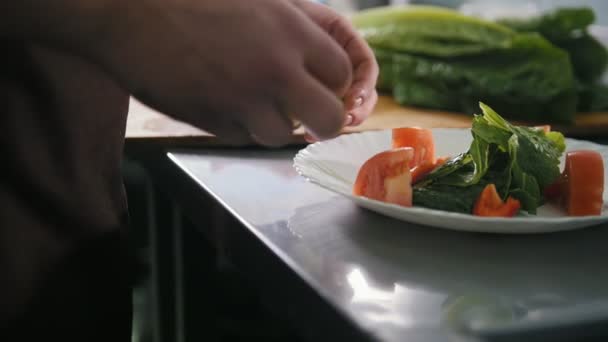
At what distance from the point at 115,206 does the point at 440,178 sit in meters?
0.29

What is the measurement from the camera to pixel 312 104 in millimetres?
363

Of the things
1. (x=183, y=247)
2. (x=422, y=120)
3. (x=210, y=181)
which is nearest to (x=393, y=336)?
(x=210, y=181)

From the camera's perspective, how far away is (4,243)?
428 millimetres

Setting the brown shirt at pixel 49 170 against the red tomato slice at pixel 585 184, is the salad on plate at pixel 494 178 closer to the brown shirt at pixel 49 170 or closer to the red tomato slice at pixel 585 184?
the red tomato slice at pixel 585 184

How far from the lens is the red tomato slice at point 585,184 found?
58 cm

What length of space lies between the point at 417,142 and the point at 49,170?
14.3 inches

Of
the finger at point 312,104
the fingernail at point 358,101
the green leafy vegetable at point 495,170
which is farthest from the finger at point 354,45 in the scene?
the finger at point 312,104

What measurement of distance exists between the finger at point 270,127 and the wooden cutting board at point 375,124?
1.63 ft

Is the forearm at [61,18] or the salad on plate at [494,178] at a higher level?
the forearm at [61,18]

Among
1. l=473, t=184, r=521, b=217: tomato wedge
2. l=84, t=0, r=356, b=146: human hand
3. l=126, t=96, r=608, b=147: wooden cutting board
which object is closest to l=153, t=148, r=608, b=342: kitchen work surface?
l=473, t=184, r=521, b=217: tomato wedge

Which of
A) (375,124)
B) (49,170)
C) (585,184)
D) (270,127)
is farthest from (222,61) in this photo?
(375,124)

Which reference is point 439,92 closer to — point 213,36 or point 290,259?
point 290,259

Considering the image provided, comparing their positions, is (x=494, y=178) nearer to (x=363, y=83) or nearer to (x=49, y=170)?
(x=363, y=83)

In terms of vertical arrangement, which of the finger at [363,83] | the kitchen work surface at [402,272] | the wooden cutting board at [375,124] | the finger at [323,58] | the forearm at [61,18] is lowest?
the wooden cutting board at [375,124]
